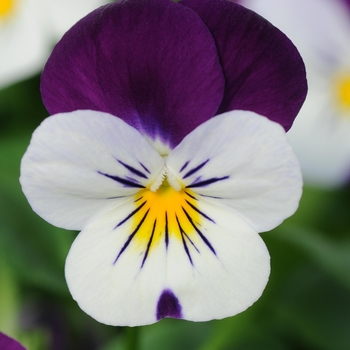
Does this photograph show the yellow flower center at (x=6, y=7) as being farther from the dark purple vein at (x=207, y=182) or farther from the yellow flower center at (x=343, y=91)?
the dark purple vein at (x=207, y=182)

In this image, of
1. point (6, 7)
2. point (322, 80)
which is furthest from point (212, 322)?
point (6, 7)

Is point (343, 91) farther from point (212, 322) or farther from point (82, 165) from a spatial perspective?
point (82, 165)

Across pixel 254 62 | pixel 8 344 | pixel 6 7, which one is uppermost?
pixel 254 62

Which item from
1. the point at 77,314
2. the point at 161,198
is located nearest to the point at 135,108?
the point at 161,198

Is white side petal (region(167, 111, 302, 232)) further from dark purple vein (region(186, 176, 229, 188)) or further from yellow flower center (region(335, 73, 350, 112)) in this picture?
yellow flower center (region(335, 73, 350, 112))

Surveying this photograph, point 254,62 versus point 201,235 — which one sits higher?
point 254,62

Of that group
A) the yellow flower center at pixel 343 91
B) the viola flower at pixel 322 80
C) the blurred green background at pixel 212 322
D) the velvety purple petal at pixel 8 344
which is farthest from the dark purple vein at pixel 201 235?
the yellow flower center at pixel 343 91

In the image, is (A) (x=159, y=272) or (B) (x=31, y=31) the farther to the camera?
(B) (x=31, y=31)

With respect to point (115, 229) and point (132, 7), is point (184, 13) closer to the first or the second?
point (132, 7)
